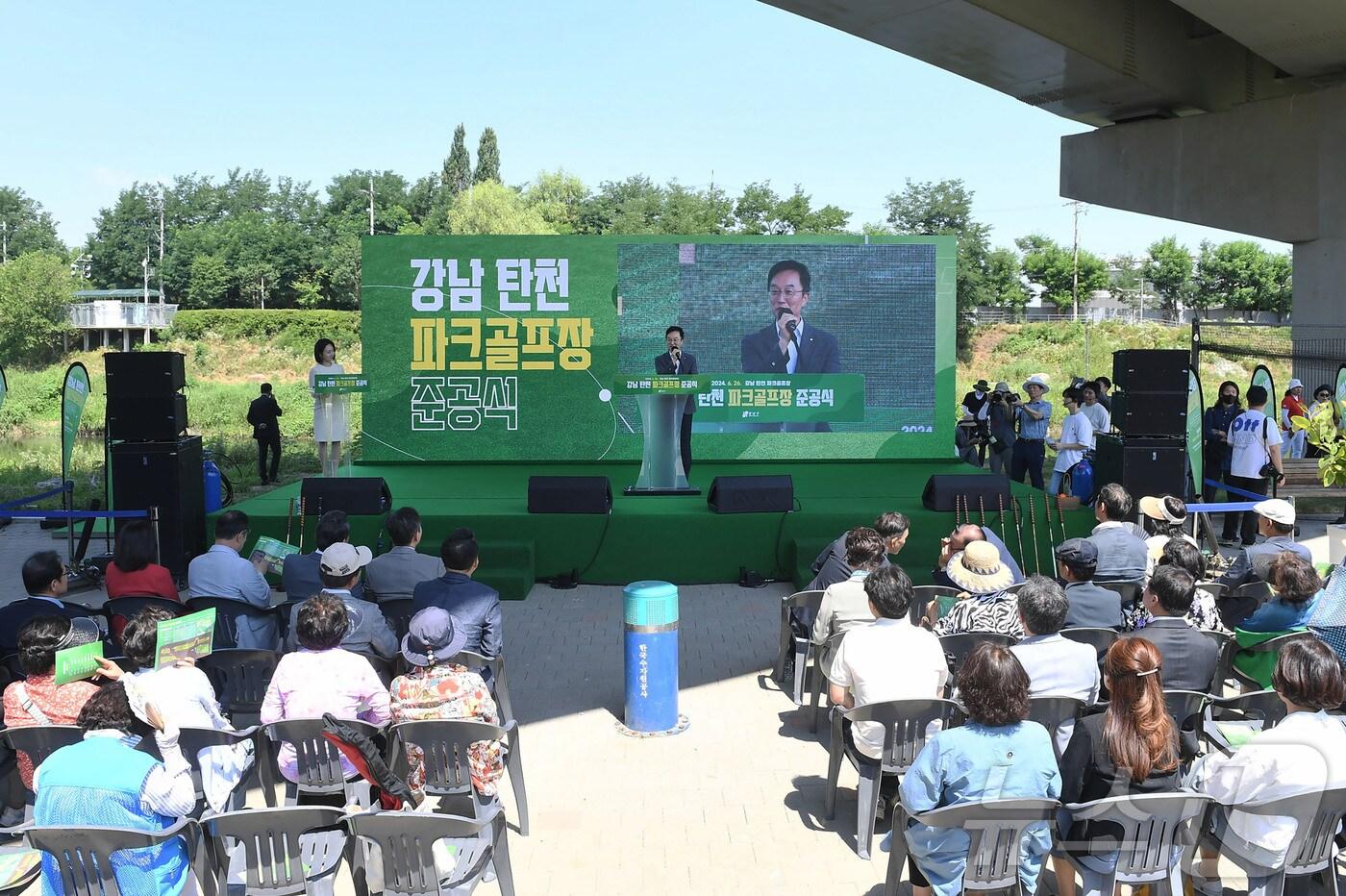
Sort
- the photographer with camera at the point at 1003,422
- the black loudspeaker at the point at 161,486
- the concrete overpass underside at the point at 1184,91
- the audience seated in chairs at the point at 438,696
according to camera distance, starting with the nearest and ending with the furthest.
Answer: the audience seated in chairs at the point at 438,696
the black loudspeaker at the point at 161,486
the photographer with camera at the point at 1003,422
the concrete overpass underside at the point at 1184,91

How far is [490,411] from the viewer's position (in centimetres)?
1322

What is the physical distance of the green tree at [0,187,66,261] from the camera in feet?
221

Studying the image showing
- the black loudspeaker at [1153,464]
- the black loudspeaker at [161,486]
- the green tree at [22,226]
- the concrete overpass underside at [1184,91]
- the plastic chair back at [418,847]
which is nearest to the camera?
the plastic chair back at [418,847]

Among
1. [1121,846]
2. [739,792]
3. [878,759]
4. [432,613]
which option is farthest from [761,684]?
[1121,846]

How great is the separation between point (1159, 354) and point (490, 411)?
733cm

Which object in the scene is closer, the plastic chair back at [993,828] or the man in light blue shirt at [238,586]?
the plastic chair back at [993,828]

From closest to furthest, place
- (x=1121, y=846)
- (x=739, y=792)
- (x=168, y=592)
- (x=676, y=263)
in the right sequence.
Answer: (x=1121, y=846)
(x=739, y=792)
(x=168, y=592)
(x=676, y=263)

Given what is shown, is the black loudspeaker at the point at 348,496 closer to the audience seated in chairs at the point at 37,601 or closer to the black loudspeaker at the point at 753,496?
the black loudspeaker at the point at 753,496

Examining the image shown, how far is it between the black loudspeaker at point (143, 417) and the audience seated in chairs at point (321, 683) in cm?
529

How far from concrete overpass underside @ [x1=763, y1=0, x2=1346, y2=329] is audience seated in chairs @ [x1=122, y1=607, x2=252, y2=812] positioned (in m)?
9.24

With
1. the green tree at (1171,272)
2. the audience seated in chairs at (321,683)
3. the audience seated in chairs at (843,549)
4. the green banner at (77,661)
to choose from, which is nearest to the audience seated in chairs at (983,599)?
the audience seated in chairs at (843,549)

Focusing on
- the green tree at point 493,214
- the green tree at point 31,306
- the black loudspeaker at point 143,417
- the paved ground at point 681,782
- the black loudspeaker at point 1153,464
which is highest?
the green tree at point 493,214

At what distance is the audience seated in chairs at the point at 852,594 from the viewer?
5207mm

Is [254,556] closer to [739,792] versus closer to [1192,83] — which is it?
[739,792]
